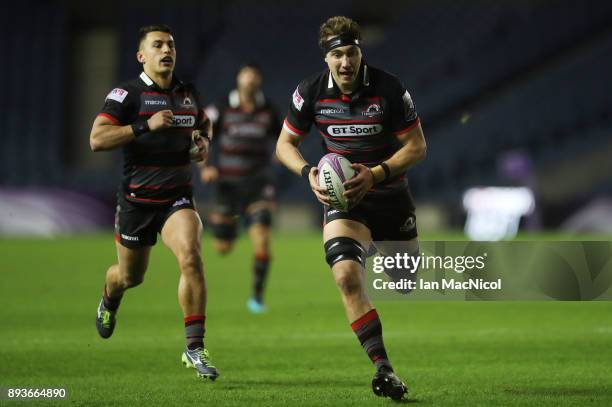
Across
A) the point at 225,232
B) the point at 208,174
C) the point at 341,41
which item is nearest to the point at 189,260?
the point at 341,41

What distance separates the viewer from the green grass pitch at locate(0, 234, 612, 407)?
6.11 meters

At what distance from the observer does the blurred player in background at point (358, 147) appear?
6066 millimetres

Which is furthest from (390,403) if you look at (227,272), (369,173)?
(227,272)

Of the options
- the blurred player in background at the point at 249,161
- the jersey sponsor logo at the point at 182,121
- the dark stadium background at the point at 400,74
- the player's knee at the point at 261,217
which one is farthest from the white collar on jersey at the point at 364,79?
the dark stadium background at the point at 400,74

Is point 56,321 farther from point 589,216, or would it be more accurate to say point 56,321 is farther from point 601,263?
point 589,216

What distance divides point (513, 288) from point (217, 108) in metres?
5.13

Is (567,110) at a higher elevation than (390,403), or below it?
higher

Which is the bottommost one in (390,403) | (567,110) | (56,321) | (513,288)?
(390,403)

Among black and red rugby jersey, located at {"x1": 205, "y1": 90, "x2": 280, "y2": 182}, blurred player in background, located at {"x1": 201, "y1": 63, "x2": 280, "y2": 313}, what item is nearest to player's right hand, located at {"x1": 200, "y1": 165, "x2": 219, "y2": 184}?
blurred player in background, located at {"x1": 201, "y1": 63, "x2": 280, "y2": 313}

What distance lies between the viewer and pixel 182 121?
7.21 m

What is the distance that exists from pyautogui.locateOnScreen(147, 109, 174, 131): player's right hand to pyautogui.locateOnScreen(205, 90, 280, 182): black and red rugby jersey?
434cm

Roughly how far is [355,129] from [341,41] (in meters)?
0.60

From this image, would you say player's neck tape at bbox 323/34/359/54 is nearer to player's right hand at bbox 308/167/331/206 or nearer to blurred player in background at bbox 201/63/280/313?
player's right hand at bbox 308/167/331/206

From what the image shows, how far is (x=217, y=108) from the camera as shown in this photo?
37.1 ft
